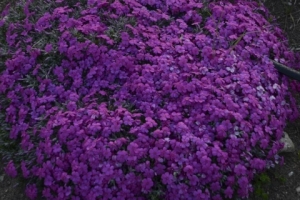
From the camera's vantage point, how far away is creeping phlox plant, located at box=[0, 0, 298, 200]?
3.25 m

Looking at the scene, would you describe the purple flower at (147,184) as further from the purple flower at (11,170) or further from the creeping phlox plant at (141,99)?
the purple flower at (11,170)

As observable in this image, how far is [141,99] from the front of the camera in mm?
3570

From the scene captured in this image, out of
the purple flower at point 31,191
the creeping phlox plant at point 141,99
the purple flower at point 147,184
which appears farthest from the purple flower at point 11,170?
the purple flower at point 147,184

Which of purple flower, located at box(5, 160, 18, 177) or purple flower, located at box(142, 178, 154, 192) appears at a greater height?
purple flower, located at box(142, 178, 154, 192)

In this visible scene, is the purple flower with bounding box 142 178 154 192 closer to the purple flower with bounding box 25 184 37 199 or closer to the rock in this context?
the purple flower with bounding box 25 184 37 199

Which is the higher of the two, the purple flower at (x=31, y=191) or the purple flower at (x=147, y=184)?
the purple flower at (x=147, y=184)

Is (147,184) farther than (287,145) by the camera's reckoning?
No

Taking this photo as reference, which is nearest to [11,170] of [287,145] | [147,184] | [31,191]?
[31,191]

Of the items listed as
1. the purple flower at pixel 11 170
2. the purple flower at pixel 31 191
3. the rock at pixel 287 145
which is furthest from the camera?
the rock at pixel 287 145

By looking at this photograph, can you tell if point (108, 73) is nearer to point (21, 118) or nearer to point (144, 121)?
point (144, 121)

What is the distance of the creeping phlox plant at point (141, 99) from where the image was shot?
10.6 ft

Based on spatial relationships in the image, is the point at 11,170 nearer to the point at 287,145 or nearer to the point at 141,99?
the point at 141,99

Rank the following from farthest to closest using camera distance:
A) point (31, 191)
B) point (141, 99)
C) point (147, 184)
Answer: point (141, 99)
point (31, 191)
point (147, 184)

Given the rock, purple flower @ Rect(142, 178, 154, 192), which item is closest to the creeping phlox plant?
purple flower @ Rect(142, 178, 154, 192)
